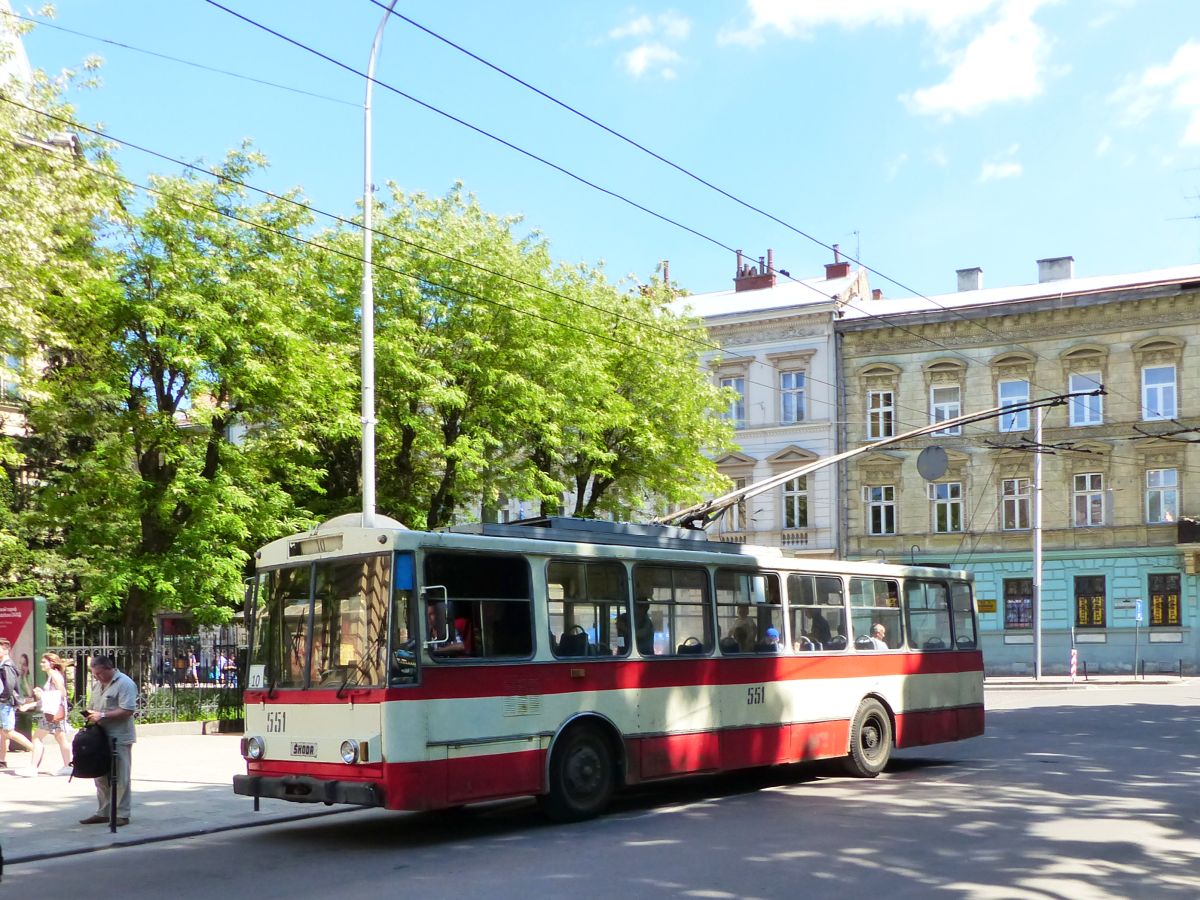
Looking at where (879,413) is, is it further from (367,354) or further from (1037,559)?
(367,354)

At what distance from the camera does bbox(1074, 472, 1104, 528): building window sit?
152ft

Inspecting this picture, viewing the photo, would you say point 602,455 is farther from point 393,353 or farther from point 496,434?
point 393,353

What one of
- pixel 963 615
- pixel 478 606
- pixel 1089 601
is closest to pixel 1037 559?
pixel 1089 601

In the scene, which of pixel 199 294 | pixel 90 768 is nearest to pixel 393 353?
pixel 199 294

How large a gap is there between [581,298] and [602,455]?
419 centimetres

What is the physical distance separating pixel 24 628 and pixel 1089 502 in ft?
122

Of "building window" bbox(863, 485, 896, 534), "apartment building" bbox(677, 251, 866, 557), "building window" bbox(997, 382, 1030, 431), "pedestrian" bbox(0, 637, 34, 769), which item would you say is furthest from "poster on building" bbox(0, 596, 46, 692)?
"building window" bbox(997, 382, 1030, 431)

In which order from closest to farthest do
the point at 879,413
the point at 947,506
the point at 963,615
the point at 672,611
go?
the point at 672,611 → the point at 963,615 → the point at 947,506 → the point at 879,413

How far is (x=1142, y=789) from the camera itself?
556 inches

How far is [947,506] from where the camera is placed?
4916 centimetres

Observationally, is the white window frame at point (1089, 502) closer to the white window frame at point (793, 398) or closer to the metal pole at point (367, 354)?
the white window frame at point (793, 398)

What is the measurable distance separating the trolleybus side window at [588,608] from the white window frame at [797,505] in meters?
38.3

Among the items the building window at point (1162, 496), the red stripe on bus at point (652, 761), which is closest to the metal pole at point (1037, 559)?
the building window at point (1162, 496)

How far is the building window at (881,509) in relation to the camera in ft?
164
